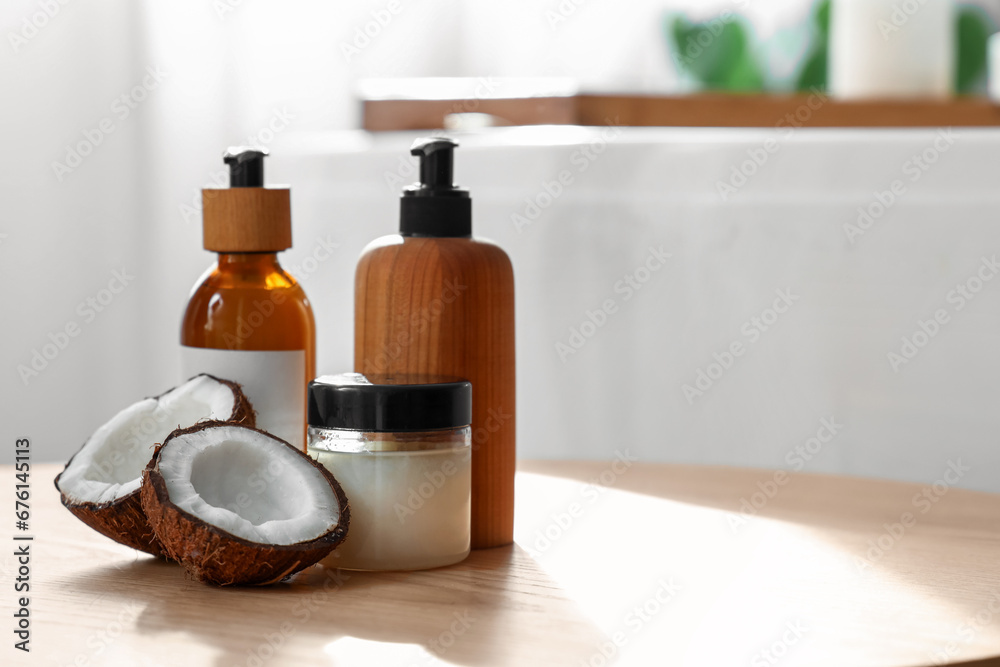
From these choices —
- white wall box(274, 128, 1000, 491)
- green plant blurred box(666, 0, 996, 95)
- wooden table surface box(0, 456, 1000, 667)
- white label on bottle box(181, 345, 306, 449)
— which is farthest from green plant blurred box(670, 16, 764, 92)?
white label on bottle box(181, 345, 306, 449)

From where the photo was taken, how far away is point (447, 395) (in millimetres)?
477

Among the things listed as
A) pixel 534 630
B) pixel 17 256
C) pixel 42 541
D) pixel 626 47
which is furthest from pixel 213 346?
pixel 626 47

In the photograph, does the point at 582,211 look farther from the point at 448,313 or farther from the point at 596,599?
the point at 596,599

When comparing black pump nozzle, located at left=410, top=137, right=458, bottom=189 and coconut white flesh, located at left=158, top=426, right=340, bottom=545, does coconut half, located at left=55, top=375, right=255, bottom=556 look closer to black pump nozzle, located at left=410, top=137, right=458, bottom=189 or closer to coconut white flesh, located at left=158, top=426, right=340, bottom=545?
coconut white flesh, located at left=158, top=426, right=340, bottom=545

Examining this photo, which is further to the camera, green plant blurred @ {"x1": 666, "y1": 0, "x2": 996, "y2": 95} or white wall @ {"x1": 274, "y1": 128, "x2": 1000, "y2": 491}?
green plant blurred @ {"x1": 666, "y1": 0, "x2": 996, "y2": 95}

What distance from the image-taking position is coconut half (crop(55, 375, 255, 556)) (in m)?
0.48

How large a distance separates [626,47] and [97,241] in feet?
2.40

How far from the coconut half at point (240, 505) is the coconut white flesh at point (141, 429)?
0.04 m

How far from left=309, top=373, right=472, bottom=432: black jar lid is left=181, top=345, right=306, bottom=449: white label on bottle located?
2.2 inches

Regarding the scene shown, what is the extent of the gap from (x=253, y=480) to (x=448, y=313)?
0.12 m

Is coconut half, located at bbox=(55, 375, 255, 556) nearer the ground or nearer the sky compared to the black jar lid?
nearer the ground

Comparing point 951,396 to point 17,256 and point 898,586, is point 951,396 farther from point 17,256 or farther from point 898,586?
point 17,256

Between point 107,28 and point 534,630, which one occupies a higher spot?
point 107,28

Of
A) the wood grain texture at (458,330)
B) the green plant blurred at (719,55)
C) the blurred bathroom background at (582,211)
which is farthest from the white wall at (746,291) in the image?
the wood grain texture at (458,330)
